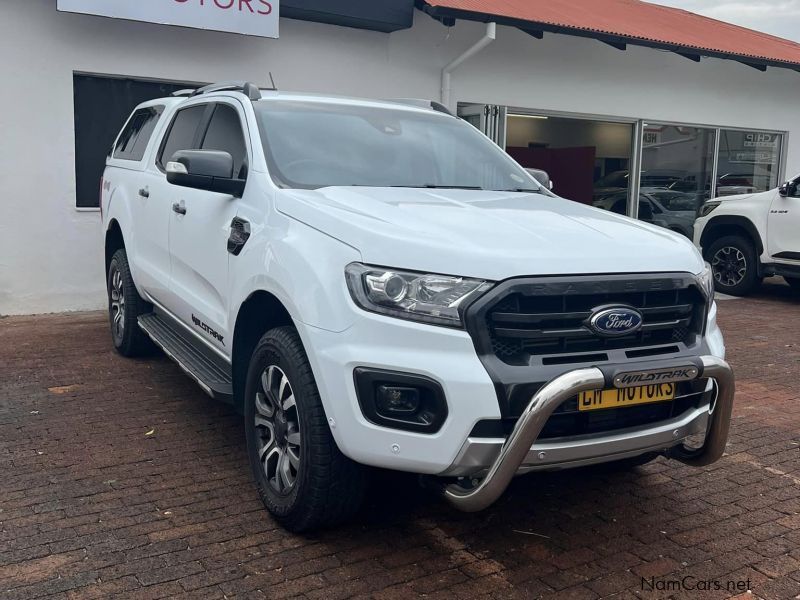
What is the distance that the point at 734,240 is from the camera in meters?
11.1

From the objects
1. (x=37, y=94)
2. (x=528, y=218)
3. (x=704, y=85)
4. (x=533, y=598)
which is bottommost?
(x=533, y=598)

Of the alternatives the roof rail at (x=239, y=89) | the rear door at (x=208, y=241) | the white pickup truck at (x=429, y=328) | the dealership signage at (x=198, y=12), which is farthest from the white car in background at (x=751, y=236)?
the rear door at (x=208, y=241)

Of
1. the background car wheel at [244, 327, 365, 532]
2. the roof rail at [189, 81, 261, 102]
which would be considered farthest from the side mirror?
the background car wheel at [244, 327, 365, 532]

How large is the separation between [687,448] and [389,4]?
23.4 ft

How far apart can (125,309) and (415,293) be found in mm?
3915

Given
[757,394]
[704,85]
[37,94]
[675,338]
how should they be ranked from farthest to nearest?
[704,85], [37,94], [757,394], [675,338]

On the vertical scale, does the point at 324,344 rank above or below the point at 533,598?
above

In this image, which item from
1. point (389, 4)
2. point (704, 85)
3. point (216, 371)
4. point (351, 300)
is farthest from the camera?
point (704, 85)

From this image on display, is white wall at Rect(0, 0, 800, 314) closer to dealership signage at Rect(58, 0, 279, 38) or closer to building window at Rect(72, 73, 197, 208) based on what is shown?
building window at Rect(72, 73, 197, 208)

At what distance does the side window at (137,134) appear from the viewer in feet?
20.0

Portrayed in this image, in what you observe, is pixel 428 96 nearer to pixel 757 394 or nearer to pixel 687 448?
pixel 757 394

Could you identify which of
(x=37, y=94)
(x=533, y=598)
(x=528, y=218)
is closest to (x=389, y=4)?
(x=37, y=94)

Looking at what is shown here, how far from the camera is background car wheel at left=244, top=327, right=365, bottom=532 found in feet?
10.6

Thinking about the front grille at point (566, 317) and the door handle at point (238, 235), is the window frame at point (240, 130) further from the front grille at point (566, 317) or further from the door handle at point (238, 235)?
the front grille at point (566, 317)
